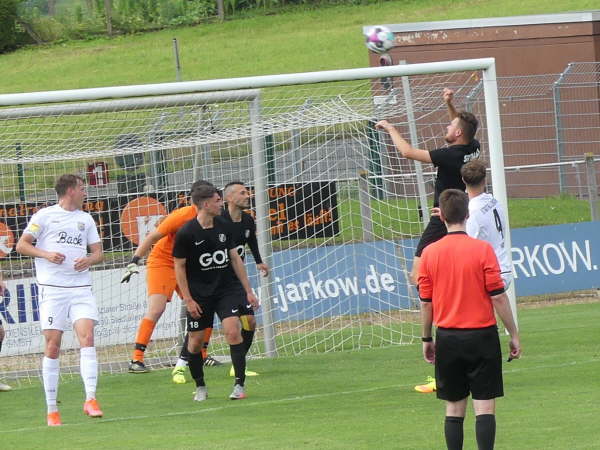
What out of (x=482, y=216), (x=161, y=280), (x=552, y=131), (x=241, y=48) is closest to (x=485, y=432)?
(x=482, y=216)

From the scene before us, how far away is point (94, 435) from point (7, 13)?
3578 cm

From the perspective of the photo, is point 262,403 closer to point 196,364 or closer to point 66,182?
point 196,364

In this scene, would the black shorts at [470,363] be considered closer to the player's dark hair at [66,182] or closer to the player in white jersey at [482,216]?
the player in white jersey at [482,216]

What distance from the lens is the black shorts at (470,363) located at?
A: 7043 mm

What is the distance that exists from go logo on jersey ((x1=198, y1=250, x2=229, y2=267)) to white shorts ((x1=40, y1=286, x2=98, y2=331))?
1.06 m

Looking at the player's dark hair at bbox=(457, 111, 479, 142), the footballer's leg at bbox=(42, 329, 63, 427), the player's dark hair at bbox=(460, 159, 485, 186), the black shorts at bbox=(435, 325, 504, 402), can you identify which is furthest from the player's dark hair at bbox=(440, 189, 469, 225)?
the footballer's leg at bbox=(42, 329, 63, 427)

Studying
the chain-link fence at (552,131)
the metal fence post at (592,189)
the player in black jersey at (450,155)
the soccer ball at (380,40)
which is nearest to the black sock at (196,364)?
the player in black jersey at (450,155)

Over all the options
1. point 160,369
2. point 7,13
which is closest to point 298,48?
point 7,13

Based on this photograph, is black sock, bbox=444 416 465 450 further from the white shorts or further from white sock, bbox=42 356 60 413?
white sock, bbox=42 356 60 413

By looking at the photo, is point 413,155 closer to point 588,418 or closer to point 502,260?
point 502,260

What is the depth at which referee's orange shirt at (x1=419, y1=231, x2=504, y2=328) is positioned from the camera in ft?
23.0

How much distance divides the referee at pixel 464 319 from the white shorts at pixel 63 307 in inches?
143

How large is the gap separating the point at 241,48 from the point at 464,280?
118 feet

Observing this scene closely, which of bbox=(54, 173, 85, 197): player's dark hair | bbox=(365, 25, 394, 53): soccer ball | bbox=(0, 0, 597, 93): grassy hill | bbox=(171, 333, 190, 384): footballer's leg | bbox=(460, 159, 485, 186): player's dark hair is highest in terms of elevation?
bbox=(0, 0, 597, 93): grassy hill
